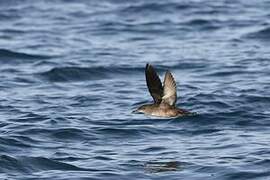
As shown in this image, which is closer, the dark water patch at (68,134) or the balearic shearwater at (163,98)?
the balearic shearwater at (163,98)

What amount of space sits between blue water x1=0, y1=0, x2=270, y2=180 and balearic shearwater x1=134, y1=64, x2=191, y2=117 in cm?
62

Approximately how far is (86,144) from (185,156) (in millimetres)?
1610

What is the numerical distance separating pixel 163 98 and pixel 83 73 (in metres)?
6.14

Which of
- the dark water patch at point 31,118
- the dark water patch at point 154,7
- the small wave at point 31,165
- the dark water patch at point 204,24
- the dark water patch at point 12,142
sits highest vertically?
the dark water patch at point 154,7

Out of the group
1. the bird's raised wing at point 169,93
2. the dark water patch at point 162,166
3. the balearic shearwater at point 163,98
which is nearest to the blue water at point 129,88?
the dark water patch at point 162,166

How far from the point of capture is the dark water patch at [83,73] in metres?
18.8

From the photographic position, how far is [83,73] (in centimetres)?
1903

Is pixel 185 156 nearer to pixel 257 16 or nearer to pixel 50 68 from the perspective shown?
pixel 50 68

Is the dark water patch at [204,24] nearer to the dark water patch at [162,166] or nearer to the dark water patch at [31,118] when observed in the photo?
the dark water patch at [31,118]

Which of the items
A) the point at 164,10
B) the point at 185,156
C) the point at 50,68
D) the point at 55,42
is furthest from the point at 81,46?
the point at 185,156

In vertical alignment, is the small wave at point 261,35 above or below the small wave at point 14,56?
below

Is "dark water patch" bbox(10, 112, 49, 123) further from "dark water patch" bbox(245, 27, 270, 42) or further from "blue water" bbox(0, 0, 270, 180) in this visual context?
"dark water patch" bbox(245, 27, 270, 42)

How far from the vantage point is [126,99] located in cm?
1706

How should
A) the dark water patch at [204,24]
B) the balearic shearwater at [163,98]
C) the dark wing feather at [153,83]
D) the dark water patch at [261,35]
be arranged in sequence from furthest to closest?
the dark water patch at [204,24]
the dark water patch at [261,35]
the balearic shearwater at [163,98]
the dark wing feather at [153,83]
